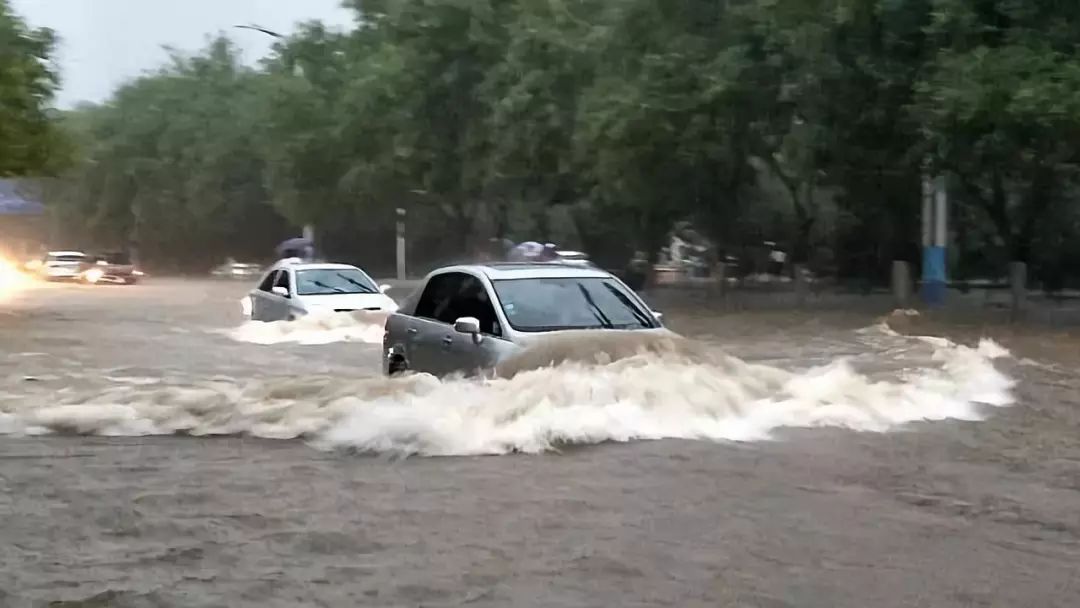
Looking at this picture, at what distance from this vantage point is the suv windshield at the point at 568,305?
1121cm

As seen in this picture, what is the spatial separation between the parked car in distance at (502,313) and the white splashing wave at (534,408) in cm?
30

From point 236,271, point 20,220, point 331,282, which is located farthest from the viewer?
point 20,220

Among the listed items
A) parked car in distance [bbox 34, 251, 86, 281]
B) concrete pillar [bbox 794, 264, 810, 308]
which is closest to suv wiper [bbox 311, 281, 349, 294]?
concrete pillar [bbox 794, 264, 810, 308]

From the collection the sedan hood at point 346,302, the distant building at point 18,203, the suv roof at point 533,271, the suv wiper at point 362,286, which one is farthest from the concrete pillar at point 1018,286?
the distant building at point 18,203

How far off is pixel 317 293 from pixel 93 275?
1365 inches

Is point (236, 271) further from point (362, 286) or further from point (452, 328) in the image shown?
point (452, 328)

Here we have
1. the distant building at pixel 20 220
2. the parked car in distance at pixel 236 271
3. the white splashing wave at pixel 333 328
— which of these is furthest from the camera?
the distant building at pixel 20 220

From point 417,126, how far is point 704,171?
30.3 ft

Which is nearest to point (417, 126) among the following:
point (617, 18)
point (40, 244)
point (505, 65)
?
point (505, 65)

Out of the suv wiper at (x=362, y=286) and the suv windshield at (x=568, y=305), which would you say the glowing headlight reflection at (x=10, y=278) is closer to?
the suv wiper at (x=362, y=286)

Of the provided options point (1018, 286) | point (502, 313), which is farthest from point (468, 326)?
point (1018, 286)

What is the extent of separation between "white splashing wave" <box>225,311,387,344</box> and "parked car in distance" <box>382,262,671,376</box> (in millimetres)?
7046

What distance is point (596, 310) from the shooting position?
11.6 meters

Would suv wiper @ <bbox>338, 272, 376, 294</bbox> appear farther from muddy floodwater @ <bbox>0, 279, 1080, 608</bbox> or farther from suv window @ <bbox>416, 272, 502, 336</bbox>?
suv window @ <bbox>416, 272, 502, 336</bbox>
